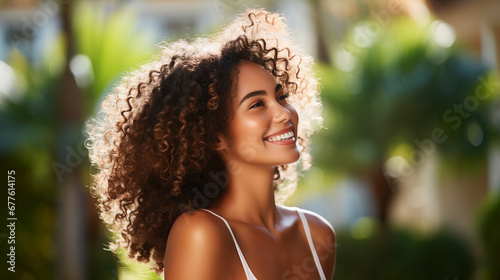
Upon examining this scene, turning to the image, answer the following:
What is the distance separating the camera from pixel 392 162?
10195mm

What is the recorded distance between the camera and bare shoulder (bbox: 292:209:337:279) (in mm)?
2676

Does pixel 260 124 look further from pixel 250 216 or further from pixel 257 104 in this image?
pixel 250 216

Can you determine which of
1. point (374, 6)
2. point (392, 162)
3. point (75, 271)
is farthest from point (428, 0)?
point (75, 271)

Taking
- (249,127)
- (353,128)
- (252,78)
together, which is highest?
(353,128)

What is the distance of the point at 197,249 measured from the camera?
7.21ft

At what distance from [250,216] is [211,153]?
283 mm

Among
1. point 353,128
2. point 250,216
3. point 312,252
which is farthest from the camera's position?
point 353,128

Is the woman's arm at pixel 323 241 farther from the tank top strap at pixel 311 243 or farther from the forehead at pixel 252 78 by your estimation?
the forehead at pixel 252 78

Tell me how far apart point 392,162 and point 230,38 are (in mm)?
7924

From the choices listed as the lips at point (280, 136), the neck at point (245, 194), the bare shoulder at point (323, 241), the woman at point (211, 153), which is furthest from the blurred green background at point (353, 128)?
the lips at point (280, 136)

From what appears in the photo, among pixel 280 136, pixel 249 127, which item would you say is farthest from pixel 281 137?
pixel 249 127

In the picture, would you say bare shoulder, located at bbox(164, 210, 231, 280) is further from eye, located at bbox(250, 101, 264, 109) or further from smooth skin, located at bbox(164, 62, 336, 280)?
eye, located at bbox(250, 101, 264, 109)

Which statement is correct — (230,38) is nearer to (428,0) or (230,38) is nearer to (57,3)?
(57,3)

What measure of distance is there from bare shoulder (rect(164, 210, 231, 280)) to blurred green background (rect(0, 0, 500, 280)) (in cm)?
591
